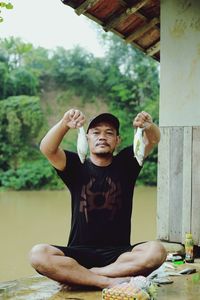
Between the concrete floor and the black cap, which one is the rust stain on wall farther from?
the concrete floor

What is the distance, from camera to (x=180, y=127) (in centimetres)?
515

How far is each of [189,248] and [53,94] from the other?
60.7 ft

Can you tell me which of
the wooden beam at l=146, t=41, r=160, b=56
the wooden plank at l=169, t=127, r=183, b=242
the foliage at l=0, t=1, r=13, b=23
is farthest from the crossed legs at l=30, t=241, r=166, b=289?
the wooden beam at l=146, t=41, r=160, b=56

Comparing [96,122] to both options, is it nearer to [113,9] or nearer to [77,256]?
[77,256]

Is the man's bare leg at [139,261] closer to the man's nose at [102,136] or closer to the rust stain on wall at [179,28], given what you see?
the man's nose at [102,136]

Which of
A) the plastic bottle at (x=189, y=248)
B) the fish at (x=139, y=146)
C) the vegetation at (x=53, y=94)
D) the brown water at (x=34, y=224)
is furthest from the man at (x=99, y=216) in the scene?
the vegetation at (x=53, y=94)

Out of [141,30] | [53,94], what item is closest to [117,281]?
[141,30]

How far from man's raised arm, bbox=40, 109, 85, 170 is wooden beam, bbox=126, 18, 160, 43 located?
3286mm

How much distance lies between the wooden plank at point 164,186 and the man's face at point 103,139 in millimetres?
1554

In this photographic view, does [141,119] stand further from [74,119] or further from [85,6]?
[85,6]

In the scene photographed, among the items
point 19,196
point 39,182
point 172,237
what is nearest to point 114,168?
point 172,237

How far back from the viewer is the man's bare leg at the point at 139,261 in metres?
3.58

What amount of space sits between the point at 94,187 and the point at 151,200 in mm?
12360

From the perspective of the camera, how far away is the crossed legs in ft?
11.6
